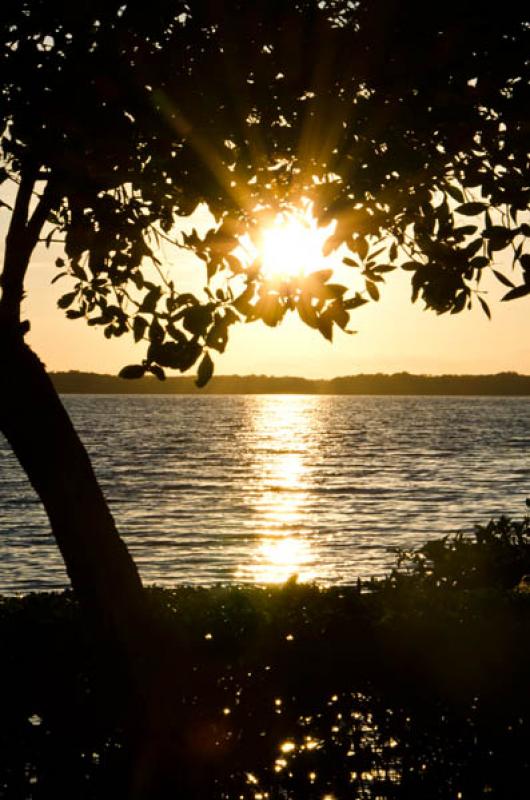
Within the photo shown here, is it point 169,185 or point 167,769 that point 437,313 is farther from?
point 167,769

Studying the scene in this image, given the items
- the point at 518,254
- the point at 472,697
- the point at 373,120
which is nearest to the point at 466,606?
the point at 472,697

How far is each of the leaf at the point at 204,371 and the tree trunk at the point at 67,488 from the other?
7.34ft

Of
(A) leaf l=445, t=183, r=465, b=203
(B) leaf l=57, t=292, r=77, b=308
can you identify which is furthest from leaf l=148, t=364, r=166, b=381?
(A) leaf l=445, t=183, r=465, b=203

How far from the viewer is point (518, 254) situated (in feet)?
21.0

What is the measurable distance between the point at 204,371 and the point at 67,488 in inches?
94.9

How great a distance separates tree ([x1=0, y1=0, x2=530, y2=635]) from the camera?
695 centimetres

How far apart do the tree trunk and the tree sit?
0.04 feet

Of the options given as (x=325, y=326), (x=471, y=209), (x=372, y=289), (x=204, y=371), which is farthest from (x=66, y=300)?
(x=325, y=326)

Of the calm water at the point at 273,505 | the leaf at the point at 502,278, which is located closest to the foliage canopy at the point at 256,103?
the leaf at the point at 502,278

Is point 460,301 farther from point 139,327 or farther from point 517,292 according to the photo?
point 139,327

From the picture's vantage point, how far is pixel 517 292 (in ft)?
18.6

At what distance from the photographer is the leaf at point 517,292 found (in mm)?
5641

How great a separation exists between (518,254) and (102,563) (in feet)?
12.4

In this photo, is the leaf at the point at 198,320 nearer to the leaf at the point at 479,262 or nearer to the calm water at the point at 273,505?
the leaf at the point at 479,262
